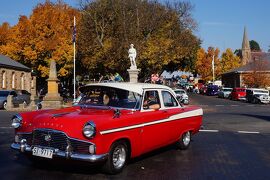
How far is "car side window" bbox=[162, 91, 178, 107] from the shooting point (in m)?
9.42

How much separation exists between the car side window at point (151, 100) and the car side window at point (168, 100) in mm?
319

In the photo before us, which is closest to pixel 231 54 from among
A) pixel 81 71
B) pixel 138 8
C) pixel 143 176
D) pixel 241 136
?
pixel 81 71

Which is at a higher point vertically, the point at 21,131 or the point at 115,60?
the point at 115,60

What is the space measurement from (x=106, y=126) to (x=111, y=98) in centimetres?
142

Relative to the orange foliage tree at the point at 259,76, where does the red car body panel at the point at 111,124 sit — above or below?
below

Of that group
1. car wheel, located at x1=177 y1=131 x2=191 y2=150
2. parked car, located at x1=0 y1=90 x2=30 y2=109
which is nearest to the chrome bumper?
car wheel, located at x1=177 y1=131 x2=191 y2=150

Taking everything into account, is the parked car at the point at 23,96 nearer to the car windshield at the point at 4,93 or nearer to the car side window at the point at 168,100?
the car windshield at the point at 4,93

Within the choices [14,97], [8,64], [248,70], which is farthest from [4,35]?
[248,70]

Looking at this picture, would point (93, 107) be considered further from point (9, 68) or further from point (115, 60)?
point (9, 68)

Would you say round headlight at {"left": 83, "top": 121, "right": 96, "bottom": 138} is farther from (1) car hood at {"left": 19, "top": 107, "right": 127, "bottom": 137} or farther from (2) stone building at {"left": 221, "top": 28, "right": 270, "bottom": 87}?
(2) stone building at {"left": 221, "top": 28, "right": 270, "bottom": 87}

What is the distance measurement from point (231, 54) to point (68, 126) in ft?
318

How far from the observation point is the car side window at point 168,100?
9420 millimetres

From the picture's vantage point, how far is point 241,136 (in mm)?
13547

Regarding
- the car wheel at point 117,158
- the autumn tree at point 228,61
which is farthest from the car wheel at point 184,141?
the autumn tree at point 228,61
